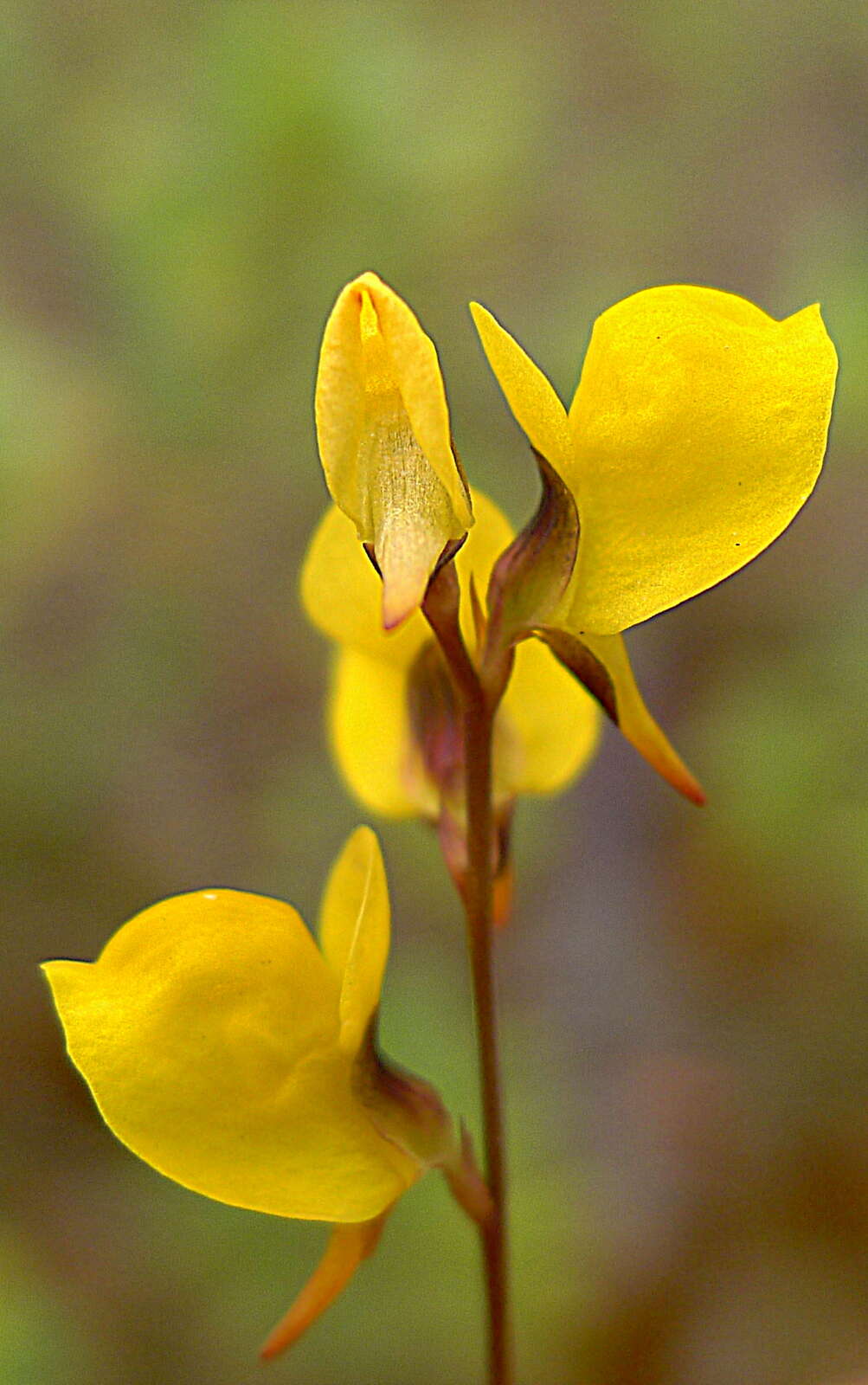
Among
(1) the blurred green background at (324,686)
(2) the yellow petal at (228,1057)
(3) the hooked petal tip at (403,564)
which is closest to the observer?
(3) the hooked petal tip at (403,564)

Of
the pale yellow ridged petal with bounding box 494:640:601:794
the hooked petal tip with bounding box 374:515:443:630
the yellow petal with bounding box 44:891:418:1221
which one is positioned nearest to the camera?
the hooked petal tip with bounding box 374:515:443:630

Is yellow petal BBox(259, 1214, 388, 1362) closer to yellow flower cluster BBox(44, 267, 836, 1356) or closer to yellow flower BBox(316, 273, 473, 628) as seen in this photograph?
yellow flower cluster BBox(44, 267, 836, 1356)

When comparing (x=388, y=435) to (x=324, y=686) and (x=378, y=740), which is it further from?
(x=324, y=686)

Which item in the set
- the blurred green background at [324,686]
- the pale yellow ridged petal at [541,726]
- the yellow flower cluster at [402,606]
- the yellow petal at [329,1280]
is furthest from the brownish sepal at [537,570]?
the blurred green background at [324,686]

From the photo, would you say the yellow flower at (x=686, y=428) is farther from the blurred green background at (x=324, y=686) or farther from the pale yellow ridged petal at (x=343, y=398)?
the blurred green background at (x=324, y=686)

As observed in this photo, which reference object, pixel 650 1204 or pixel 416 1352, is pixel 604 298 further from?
pixel 416 1352

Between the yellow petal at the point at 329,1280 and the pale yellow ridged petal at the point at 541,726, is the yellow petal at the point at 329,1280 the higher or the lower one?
the lower one

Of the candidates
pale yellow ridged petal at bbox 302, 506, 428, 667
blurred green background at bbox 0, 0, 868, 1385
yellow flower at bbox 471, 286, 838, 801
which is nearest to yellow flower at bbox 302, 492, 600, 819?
pale yellow ridged petal at bbox 302, 506, 428, 667
